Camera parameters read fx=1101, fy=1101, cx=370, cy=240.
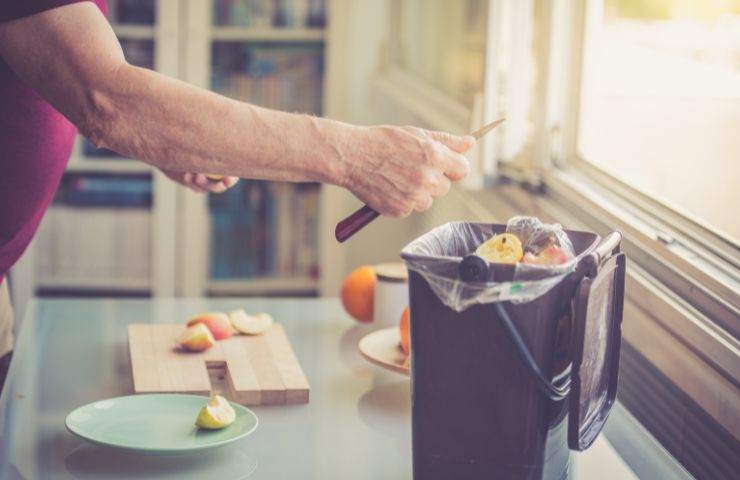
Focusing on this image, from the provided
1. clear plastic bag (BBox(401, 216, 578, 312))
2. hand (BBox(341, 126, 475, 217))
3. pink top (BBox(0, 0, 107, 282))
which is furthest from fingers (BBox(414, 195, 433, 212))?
pink top (BBox(0, 0, 107, 282))

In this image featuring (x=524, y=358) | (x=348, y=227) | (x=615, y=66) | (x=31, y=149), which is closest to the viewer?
(x=524, y=358)

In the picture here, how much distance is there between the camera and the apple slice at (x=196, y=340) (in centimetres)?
146

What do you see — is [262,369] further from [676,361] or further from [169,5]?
[169,5]

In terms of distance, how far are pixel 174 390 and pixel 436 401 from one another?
0.42 meters

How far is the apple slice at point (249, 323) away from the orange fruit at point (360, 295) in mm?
131

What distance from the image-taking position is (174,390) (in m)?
1.31

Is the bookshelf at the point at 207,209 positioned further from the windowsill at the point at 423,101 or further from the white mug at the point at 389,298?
the white mug at the point at 389,298

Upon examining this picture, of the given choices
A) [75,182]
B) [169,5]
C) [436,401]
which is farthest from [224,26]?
[436,401]

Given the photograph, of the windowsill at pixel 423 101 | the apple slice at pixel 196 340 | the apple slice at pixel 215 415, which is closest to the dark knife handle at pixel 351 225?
the apple slice at pixel 215 415

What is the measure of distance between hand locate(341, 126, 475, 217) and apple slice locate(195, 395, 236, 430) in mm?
274

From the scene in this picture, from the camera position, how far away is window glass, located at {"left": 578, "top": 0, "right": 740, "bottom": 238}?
4.99ft

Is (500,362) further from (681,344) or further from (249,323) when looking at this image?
(249,323)

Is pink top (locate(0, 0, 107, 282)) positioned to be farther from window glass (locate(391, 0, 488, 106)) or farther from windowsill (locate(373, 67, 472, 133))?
windowsill (locate(373, 67, 472, 133))

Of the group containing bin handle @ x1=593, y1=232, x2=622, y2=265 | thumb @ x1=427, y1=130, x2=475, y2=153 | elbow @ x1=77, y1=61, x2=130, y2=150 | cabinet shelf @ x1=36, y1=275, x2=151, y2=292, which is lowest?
cabinet shelf @ x1=36, y1=275, x2=151, y2=292
